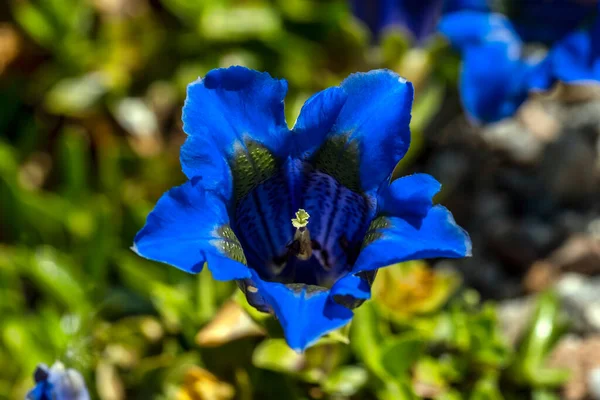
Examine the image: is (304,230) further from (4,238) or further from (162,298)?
(4,238)

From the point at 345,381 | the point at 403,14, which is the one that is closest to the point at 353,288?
the point at 345,381

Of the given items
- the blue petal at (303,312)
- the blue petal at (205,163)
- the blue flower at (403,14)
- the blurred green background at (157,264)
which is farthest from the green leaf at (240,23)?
the blue petal at (303,312)

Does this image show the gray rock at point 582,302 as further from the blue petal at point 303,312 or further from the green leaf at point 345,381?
the blue petal at point 303,312

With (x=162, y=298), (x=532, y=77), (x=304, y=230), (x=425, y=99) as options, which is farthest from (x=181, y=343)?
(x=532, y=77)

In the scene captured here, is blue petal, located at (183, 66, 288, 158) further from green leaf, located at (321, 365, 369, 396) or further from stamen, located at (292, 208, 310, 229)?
green leaf, located at (321, 365, 369, 396)

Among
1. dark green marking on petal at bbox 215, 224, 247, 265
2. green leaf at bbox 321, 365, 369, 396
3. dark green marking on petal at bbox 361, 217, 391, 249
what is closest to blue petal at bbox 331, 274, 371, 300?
dark green marking on petal at bbox 361, 217, 391, 249

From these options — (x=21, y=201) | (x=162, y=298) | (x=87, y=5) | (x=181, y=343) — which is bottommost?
(x=181, y=343)

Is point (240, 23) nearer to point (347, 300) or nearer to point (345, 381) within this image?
point (345, 381)
